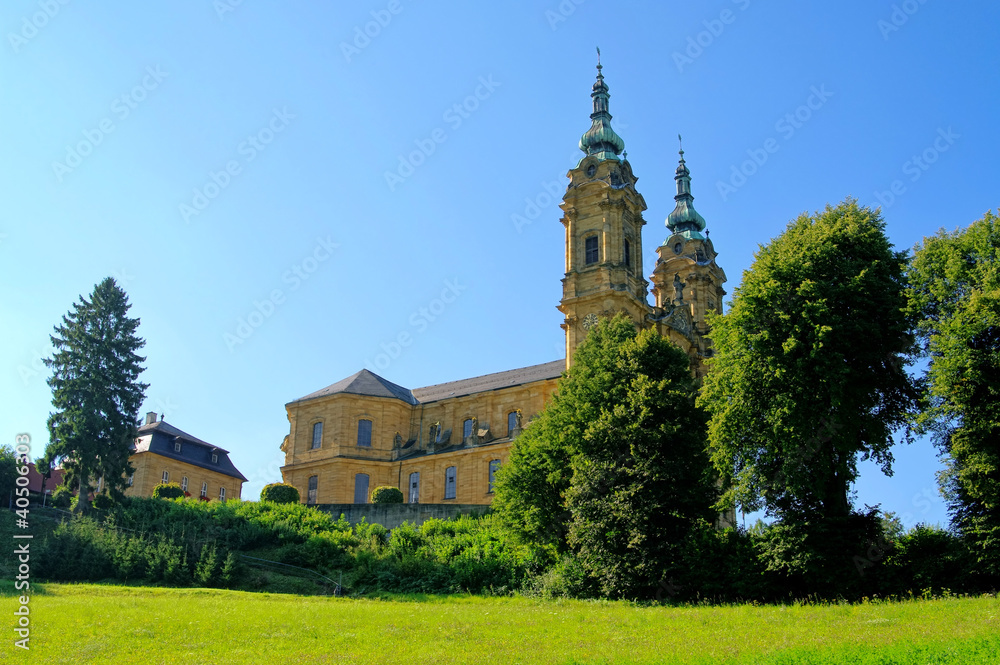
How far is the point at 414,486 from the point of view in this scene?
56.7 metres

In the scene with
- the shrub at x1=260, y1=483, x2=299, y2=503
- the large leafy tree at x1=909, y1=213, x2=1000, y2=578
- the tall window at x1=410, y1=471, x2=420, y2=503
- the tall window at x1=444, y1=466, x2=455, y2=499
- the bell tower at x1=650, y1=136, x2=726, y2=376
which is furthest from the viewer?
the bell tower at x1=650, y1=136, x2=726, y2=376

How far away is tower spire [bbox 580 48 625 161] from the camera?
5672cm

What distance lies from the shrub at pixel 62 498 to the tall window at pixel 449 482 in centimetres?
2034

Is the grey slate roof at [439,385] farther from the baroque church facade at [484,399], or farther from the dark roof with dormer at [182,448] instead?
the dark roof with dormer at [182,448]

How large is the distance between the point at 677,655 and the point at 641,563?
1188 centimetres

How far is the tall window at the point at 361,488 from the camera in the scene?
5644 centimetres

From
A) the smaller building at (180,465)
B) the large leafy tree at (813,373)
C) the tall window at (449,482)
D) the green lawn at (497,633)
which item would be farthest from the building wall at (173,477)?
the large leafy tree at (813,373)

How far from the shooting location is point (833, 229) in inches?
1143

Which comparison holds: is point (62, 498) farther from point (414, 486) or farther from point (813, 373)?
point (813, 373)

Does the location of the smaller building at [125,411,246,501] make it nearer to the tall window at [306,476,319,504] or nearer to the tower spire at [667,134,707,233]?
the tall window at [306,476,319,504]

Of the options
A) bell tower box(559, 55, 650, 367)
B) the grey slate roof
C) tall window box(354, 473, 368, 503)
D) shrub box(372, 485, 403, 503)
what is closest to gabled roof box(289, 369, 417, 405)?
the grey slate roof

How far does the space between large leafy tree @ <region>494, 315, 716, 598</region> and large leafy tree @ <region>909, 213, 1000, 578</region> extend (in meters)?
7.81

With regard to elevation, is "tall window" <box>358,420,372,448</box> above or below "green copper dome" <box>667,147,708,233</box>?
below

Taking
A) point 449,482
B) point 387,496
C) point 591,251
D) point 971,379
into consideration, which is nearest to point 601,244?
point 591,251
